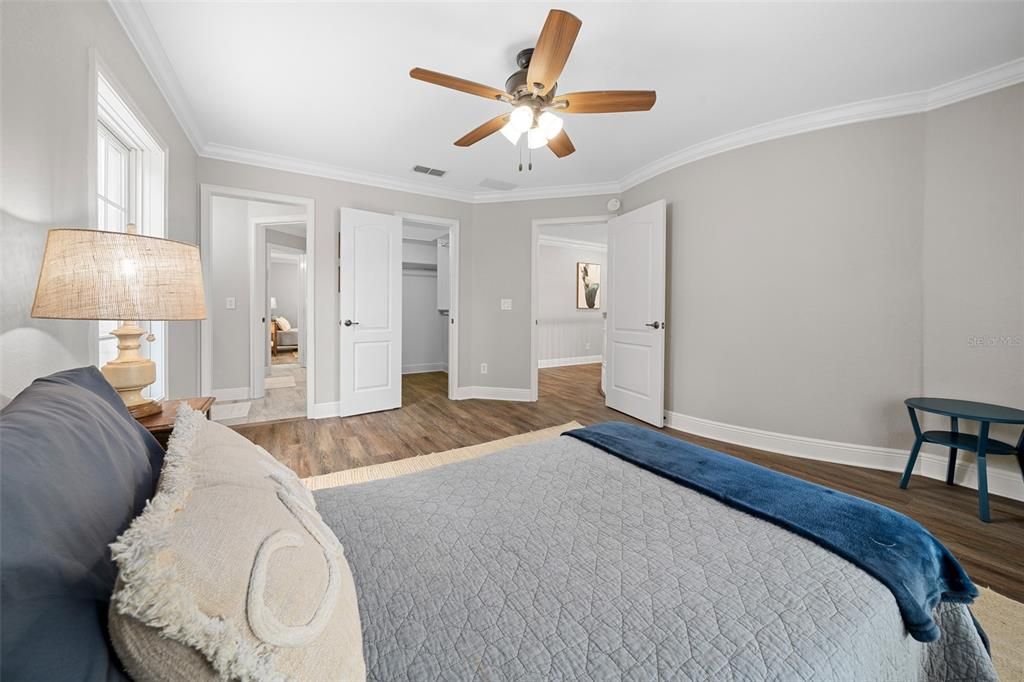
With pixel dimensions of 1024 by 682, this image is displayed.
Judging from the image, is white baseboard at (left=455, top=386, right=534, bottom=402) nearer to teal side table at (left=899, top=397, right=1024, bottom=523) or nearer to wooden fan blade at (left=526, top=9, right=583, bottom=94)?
teal side table at (left=899, top=397, right=1024, bottom=523)

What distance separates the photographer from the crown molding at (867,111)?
7.77 feet

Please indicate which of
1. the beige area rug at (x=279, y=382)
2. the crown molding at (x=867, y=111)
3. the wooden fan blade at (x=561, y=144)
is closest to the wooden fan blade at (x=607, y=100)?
the wooden fan blade at (x=561, y=144)

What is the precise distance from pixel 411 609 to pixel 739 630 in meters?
0.56

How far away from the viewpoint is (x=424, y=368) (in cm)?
711

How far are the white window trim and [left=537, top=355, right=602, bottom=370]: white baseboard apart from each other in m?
5.85

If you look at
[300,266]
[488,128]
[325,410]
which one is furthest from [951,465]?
[300,266]

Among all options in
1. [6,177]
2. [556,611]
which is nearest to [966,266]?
[556,611]

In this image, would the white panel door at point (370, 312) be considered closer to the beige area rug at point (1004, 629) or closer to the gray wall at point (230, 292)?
the gray wall at point (230, 292)

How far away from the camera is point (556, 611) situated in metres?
0.71

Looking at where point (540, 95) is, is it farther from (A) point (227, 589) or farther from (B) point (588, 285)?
(B) point (588, 285)

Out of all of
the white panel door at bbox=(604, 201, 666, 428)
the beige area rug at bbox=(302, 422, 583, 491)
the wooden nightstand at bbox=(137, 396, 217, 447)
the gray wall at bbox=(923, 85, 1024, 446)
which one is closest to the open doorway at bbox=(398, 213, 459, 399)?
the white panel door at bbox=(604, 201, 666, 428)

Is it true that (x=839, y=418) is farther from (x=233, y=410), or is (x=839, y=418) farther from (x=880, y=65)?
(x=233, y=410)

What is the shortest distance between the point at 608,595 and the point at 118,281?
1.57m

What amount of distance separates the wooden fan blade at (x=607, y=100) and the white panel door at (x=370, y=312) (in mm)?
2572
